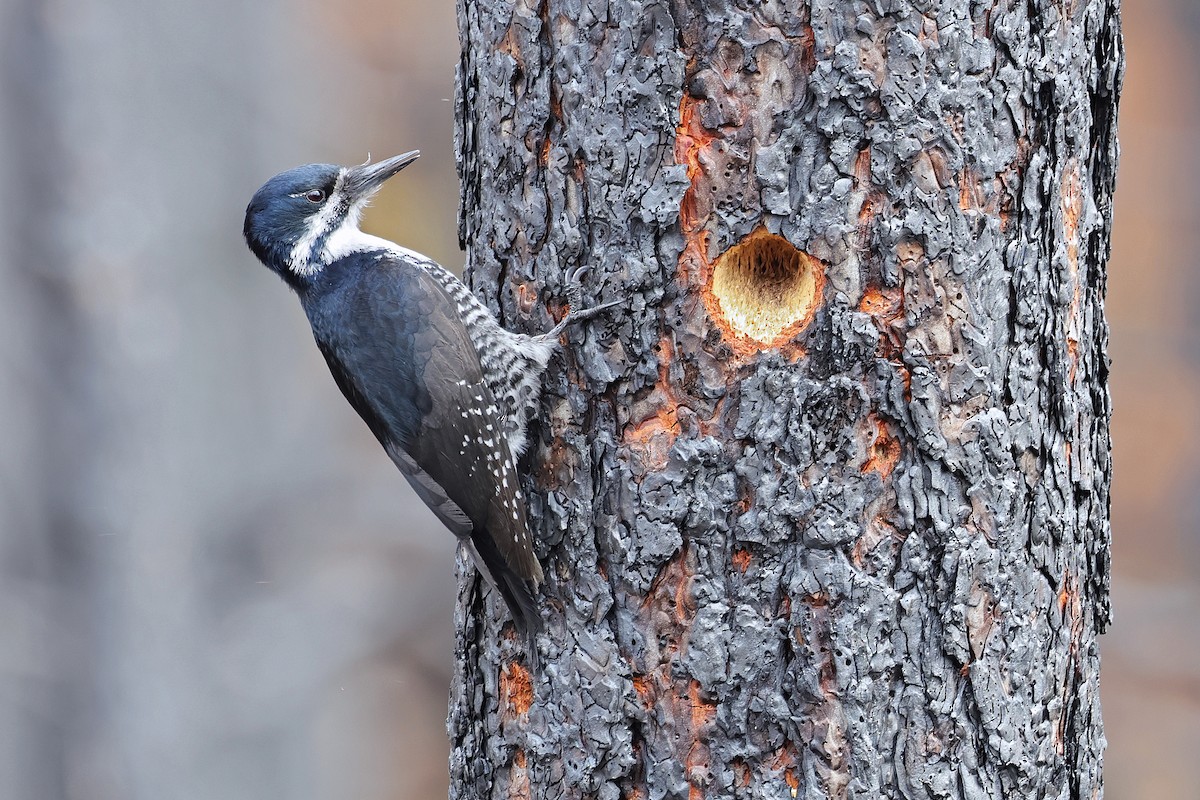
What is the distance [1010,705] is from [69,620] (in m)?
3.92

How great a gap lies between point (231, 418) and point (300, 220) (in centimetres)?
222

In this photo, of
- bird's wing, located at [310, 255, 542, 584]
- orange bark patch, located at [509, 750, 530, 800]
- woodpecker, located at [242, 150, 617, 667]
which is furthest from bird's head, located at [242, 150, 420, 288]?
orange bark patch, located at [509, 750, 530, 800]

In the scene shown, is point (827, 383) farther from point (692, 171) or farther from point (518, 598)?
point (518, 598)

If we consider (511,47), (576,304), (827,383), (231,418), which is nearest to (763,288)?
(827,383)

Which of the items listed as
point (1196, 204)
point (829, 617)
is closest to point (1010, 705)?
point (829, 617)

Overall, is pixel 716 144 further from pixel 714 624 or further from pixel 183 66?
pixel 183 66

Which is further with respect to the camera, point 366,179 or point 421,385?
point 366,179

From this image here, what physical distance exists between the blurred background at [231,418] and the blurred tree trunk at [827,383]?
2928 millimetres

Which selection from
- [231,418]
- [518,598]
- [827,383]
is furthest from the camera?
[231,418]

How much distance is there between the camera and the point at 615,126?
190 cm

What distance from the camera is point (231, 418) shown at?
4.82m

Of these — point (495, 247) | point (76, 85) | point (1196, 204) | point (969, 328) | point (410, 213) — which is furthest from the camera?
point (410, 213)

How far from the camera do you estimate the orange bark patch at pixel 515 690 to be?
2.09m

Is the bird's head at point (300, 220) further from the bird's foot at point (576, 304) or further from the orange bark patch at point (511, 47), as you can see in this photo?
the bird's foot at point (576, 304)
